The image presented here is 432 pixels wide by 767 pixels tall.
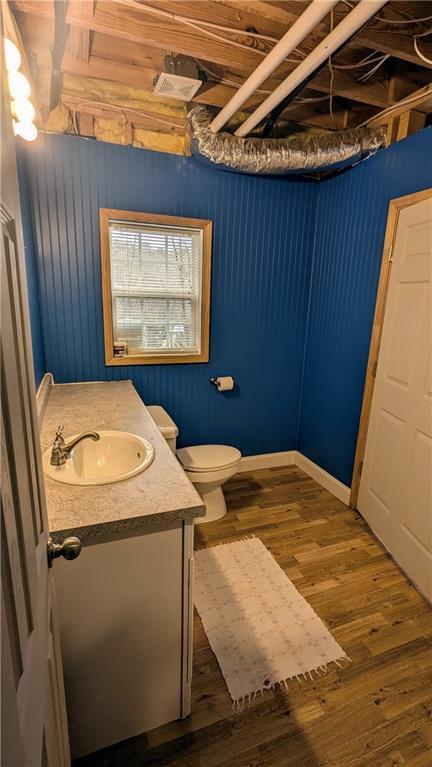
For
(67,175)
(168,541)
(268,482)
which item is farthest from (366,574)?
(67,175)

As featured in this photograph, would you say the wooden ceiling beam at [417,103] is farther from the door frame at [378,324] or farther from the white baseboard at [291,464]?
the white baseboard at [291,464]

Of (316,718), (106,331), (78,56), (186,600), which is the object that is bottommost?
(316,718)

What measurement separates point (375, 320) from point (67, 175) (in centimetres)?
214

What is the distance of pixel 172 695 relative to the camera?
127cm

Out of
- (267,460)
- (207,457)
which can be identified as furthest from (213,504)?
(267,460)

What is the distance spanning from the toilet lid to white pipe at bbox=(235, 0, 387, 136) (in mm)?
2094

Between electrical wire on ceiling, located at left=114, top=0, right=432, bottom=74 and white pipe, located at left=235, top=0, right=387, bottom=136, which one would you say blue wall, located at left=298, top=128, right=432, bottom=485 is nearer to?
electrical wire on ceiling, located at left=114, top=0, right=432, bottom=74

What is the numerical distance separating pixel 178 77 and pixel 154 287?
1178 mm

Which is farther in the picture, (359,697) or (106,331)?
(106,331)

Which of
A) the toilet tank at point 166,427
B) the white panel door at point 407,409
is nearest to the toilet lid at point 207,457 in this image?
the toilet tank at point 166,427

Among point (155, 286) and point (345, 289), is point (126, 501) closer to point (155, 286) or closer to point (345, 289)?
point (155, 286)

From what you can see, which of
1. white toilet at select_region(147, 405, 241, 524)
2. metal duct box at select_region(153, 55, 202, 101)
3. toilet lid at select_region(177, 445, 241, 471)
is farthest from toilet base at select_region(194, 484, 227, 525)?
metal duct box at select_region(153, 55, 202, 101)

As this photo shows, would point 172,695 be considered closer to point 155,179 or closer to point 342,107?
point 155,179

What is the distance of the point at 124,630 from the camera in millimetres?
1132
